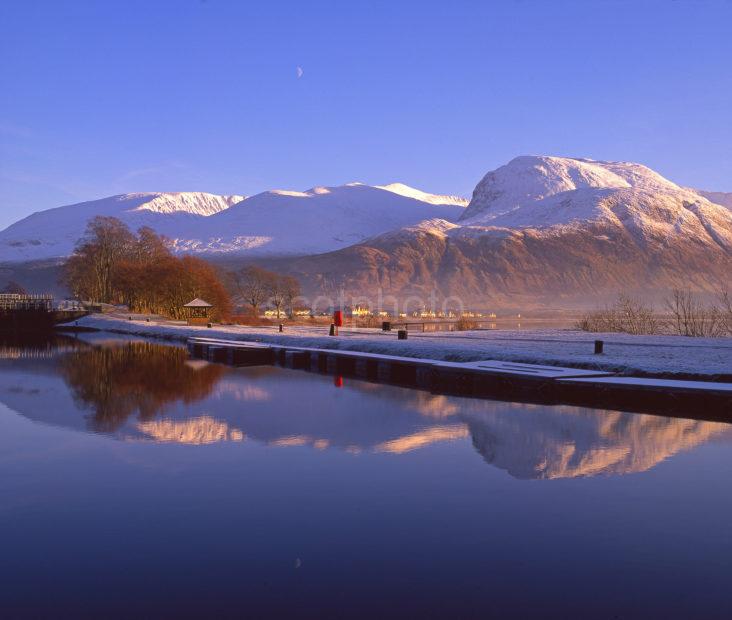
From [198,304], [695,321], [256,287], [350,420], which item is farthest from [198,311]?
[350,420]

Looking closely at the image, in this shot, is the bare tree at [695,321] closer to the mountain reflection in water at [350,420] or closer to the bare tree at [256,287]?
the mountain reflection in water at [350,420]

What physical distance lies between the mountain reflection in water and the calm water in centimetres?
10

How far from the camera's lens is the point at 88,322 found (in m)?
75.4

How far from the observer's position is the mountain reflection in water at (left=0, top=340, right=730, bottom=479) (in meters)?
13.7

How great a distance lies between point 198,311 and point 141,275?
12.4m

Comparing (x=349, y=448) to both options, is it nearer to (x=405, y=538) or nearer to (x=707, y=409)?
(x=405, y=538)

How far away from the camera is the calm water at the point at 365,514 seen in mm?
7102

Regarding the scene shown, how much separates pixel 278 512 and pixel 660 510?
5.21 meters

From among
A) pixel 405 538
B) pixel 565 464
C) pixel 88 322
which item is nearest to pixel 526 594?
pixel 405 538

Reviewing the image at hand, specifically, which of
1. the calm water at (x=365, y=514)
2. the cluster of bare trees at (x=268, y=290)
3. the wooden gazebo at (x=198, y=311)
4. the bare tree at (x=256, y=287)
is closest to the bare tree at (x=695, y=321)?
the calm water at (x=365, y=514)

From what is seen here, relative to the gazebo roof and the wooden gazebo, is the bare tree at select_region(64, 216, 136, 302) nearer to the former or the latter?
the wooden gazebo

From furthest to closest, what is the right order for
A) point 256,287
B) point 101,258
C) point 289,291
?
point 256,287, point 289,291, point 101,258

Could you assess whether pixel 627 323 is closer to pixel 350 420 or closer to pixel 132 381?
pixel 132 381

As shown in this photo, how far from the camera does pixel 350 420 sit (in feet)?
58.0
